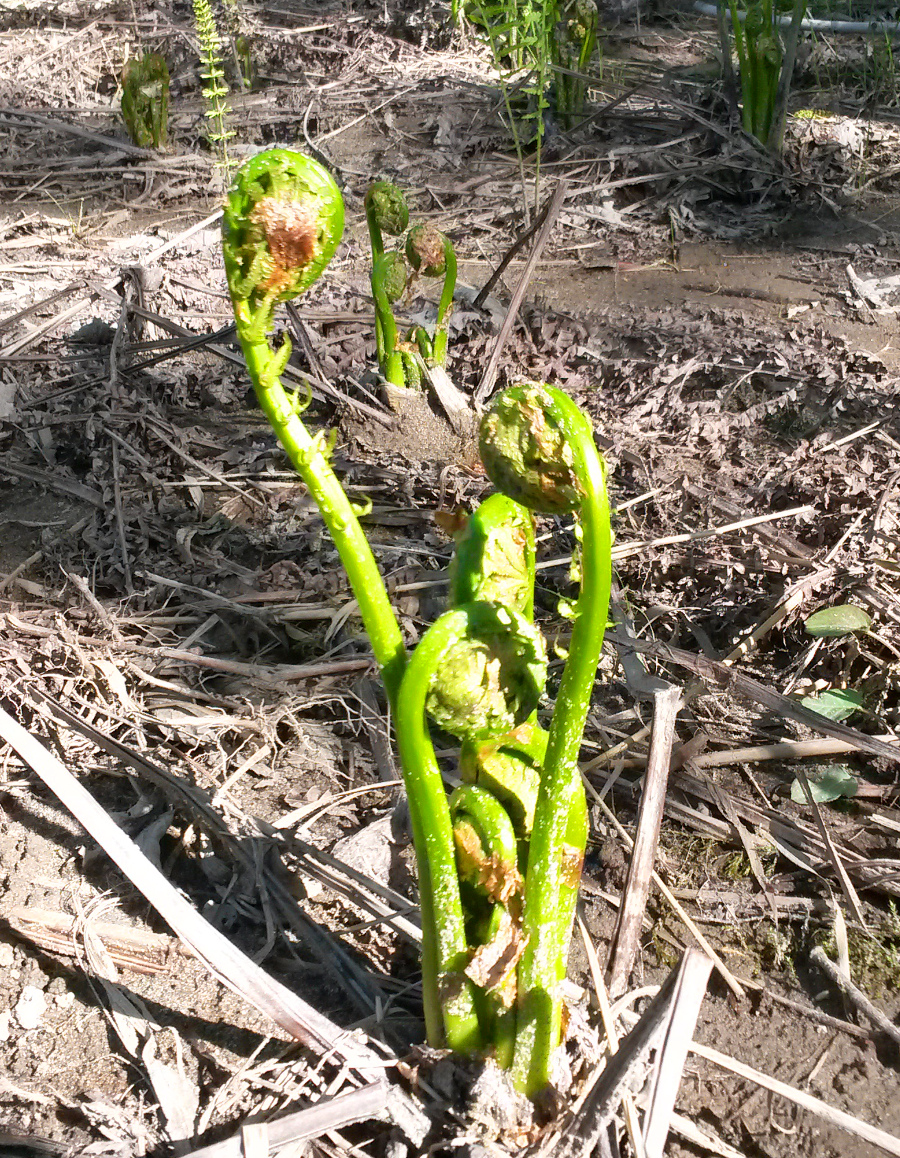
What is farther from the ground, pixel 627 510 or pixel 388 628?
pixel 388 628

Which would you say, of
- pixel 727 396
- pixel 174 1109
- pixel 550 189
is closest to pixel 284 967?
pixel 174 1109

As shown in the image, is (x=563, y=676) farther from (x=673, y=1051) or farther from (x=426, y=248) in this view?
(x=426, y=248)

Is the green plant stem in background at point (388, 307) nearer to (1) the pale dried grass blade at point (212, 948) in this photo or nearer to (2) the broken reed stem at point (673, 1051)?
(1) the pale dried grass blade at point (212, 948)

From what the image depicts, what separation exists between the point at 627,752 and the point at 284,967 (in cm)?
77

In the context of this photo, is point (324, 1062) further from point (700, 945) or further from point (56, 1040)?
point (700, 945)

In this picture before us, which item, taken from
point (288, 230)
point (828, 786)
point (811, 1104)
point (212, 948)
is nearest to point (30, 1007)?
point (212, 948)

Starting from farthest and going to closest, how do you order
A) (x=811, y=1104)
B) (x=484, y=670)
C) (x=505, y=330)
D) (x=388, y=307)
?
(x=505, y=330), (x=388, y=307), (x=811, y=1104), (x=484, y=670)

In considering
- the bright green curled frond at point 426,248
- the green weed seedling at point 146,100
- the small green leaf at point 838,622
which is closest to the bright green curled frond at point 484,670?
the small green leaf at point 838,622

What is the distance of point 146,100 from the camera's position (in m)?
4.95

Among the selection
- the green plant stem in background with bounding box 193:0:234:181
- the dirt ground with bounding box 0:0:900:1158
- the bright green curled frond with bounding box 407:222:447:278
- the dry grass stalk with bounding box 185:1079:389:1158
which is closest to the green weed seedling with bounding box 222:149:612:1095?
the dry grass stalk with bounding box 185:1079:389:1158

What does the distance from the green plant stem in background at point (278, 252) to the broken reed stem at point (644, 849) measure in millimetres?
778

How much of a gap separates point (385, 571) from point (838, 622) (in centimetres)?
103

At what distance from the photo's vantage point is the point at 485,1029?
53.4 inches

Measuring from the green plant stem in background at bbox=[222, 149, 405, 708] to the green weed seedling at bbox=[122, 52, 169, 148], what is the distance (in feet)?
14.5
